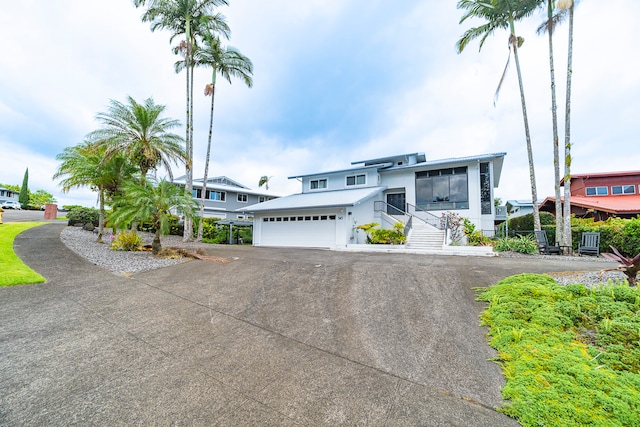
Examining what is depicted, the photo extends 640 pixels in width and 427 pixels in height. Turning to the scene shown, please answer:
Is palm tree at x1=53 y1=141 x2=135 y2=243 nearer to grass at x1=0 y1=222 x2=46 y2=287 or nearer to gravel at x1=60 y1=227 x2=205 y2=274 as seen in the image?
gravel at x1=60 y1=227 x2=205 y2=274

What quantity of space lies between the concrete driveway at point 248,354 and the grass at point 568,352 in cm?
29

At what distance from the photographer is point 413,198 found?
808 inches

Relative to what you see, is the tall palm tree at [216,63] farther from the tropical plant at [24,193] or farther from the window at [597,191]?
the tropical plant at [24,193]

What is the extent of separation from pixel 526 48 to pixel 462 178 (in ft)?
27.5

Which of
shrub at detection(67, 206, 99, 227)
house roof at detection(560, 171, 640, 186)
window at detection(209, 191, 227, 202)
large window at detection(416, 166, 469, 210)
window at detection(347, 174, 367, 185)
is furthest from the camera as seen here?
window at detection(209, 191, 227, 202)

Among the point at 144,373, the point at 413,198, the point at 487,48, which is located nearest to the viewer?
the point at 144,373

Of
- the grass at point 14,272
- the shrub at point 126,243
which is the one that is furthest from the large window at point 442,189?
the grass at point 14,272

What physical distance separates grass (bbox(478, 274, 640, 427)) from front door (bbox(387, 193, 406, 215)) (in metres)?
15.9

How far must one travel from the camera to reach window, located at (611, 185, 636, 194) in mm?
21844

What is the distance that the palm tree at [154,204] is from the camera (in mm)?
10656

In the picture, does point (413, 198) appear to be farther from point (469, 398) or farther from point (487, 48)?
point (469, 398)

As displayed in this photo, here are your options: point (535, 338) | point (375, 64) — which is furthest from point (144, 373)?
point (375, 64)

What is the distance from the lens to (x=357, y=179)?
2255 cm

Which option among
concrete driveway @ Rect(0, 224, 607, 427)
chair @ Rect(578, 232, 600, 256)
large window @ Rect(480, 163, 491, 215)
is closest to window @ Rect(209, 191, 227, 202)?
concrete driveway @ Rect(0, 224, 607, 427)
